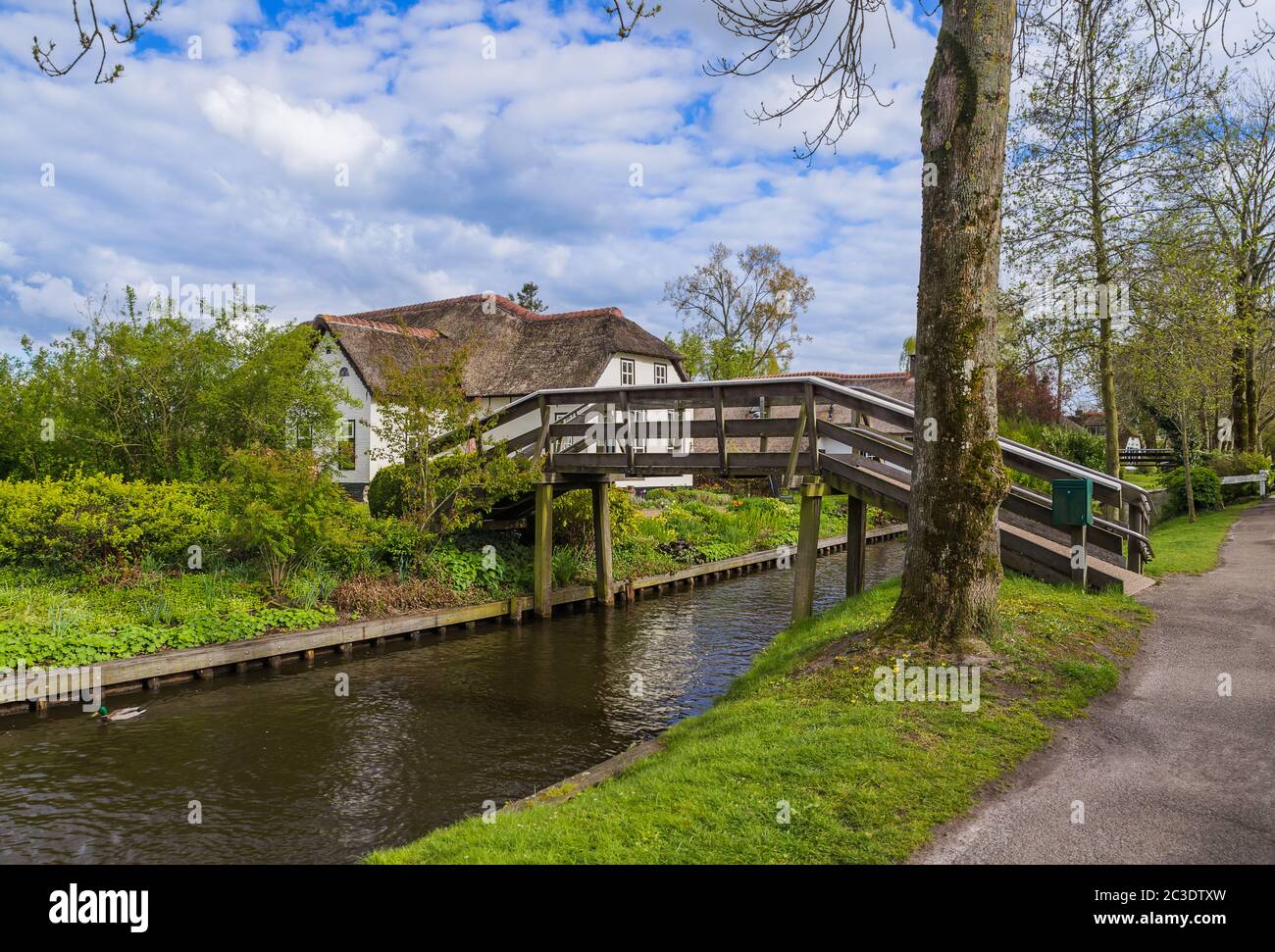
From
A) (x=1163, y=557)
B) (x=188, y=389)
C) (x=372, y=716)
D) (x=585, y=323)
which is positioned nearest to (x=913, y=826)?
(x=372, y=716)

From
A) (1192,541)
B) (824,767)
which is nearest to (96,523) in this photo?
(824,767)

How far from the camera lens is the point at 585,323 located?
34.2m

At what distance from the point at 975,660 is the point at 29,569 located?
13.8 meters

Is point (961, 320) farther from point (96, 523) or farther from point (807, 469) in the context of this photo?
point (96, 523)

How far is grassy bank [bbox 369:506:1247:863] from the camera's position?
466 centimetres

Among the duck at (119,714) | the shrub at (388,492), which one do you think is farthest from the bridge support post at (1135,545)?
the duck at (119,714)

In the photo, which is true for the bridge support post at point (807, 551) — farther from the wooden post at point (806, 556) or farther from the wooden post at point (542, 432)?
the wooden post at point (542, 432)

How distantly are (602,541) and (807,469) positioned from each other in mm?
6237

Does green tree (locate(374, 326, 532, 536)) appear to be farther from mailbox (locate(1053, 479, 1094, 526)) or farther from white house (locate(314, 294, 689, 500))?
white house (locate(314, 294, 689, 500))

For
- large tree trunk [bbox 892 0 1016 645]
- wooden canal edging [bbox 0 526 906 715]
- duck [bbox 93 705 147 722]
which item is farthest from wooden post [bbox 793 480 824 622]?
duck [bbox 93 705 147 722]

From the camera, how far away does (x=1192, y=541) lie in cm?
1541

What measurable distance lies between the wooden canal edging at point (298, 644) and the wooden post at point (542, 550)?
0.25 meters
